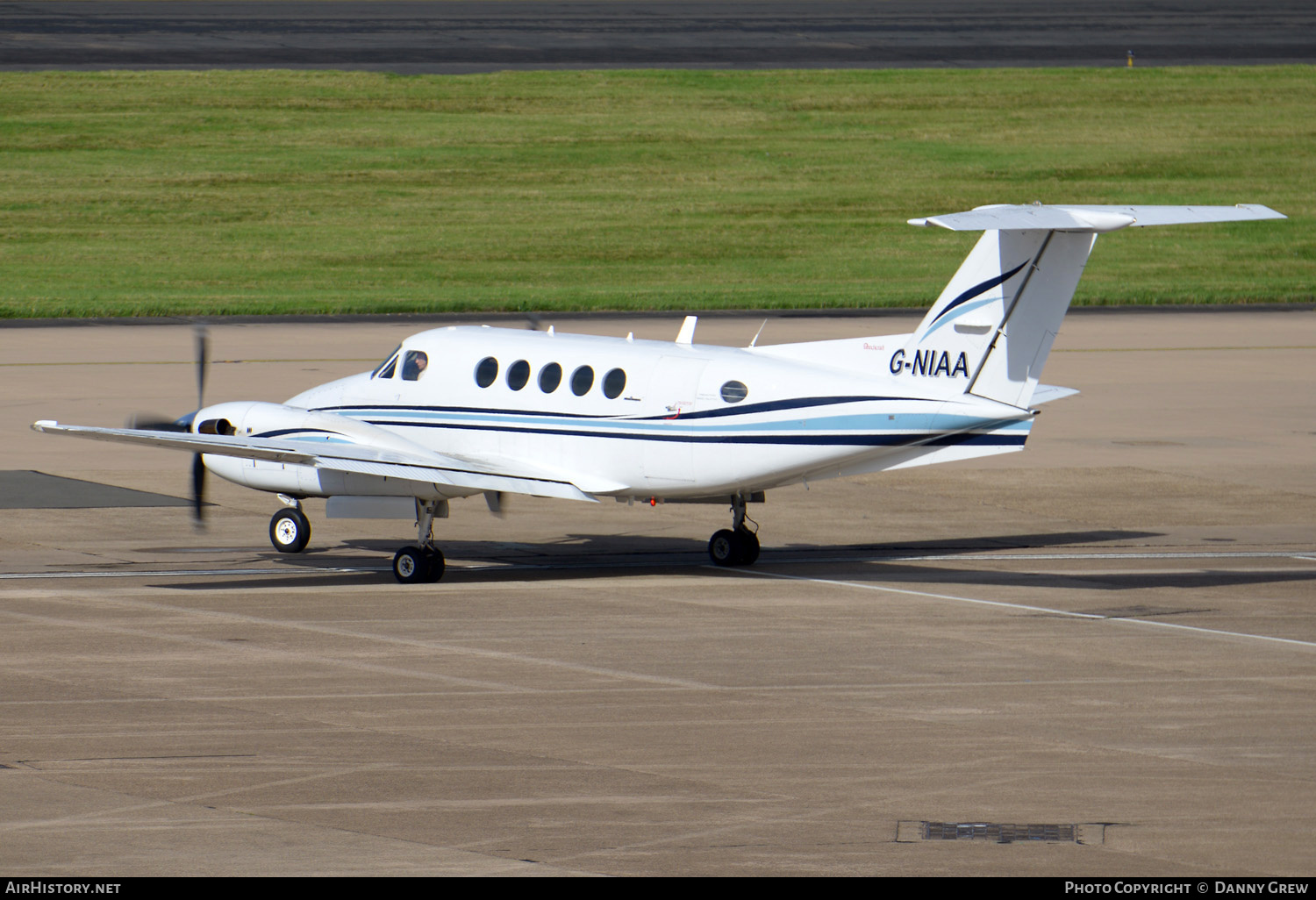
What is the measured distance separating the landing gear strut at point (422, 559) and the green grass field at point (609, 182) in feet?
97.4

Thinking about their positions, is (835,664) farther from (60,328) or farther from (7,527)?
(60,328)

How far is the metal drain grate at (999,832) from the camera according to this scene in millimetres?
11797

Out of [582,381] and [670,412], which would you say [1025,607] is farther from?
[582,381]

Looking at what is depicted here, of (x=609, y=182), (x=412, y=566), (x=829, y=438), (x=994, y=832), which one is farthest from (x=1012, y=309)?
(x=609, y=182)

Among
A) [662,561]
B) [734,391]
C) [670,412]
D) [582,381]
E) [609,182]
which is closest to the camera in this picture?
[734,391]

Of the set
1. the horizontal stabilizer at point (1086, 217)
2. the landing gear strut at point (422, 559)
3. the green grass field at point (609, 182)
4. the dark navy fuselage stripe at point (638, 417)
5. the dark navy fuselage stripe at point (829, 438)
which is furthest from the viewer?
the green grass field at point (609, 182)

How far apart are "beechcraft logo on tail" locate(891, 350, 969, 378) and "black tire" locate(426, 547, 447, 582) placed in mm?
5752

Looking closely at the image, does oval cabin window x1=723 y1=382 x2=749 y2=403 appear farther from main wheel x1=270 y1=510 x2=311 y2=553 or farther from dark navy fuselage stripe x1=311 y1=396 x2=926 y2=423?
main wheel x1=270 y1=510 x2=311 y2=553

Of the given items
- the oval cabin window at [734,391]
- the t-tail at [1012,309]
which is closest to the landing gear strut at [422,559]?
the oval cabin window at [734,391]

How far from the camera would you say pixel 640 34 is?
81.0 metres

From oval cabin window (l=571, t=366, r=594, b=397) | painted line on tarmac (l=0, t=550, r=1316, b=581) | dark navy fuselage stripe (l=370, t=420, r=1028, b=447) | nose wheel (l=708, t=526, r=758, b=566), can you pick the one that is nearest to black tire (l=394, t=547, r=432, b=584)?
painted line on tarmac (l=0, t=550, r=1316, b=581)

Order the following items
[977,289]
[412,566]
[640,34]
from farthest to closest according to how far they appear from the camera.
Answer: [640,34], [412,566], [977,289]

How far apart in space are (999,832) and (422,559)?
11.0 metres

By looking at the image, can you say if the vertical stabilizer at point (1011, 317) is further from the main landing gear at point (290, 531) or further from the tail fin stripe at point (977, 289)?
the main landing gear at point (290, 531)
